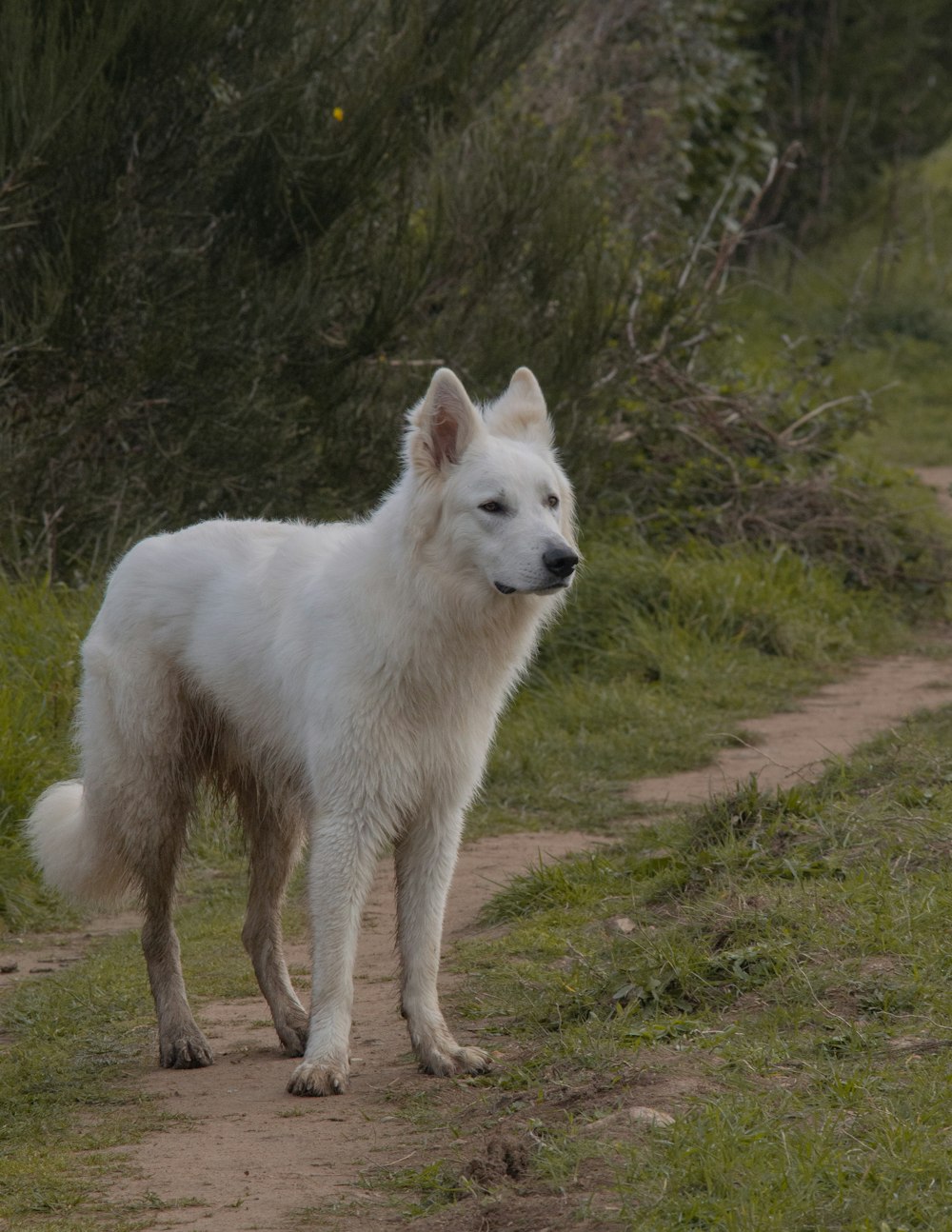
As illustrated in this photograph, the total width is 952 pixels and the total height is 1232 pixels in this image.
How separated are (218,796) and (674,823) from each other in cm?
178

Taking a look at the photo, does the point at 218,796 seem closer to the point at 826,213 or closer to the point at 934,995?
the point at 934,995

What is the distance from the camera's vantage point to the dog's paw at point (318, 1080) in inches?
164

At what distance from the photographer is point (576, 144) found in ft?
33.9

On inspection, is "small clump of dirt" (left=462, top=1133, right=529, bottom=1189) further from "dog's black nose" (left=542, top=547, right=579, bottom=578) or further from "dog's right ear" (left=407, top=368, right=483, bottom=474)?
"dog's right ear" (left=407, top=368, right=483, bottom=474)

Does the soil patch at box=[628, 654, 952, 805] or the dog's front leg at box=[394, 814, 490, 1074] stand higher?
the dog's front leg at box=[394, 814, 490, 1074]

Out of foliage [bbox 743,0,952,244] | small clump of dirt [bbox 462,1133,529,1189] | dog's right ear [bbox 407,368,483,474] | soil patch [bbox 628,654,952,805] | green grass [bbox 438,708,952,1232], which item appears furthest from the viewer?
foliage [bbox 743,0,952,244]

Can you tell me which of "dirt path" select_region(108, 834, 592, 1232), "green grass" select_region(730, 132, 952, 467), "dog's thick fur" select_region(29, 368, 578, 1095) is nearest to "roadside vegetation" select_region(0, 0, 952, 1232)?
"dirt path" select_region(108, 834, 592, 1232)

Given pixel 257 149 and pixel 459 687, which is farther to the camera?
pixel 257 149

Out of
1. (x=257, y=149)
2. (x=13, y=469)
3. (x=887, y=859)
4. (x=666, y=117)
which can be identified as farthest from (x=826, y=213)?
(x=887, y=859)

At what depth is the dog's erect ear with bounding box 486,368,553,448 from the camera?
15.7 feet

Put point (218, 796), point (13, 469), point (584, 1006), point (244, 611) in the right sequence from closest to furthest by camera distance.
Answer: point (584, 1006)
point (244, 611)
point (218, 796)
point (13, 469)

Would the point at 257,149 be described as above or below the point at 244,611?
above

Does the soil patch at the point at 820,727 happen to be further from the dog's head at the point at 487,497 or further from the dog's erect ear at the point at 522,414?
the dog's head at the point at 487,497

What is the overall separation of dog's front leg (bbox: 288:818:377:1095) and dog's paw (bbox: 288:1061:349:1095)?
0.06ft
